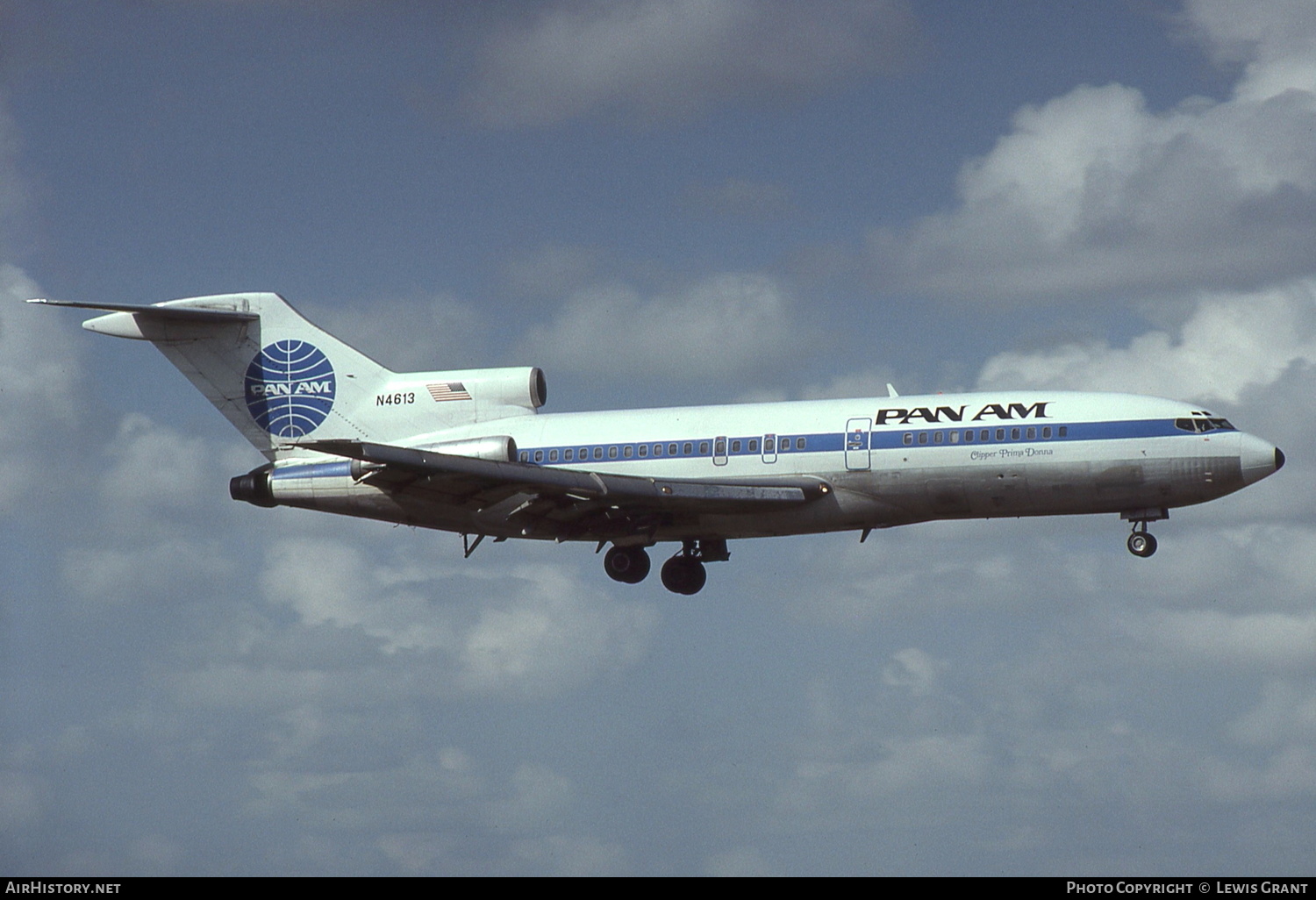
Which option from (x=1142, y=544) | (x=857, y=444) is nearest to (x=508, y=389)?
(x=857, y=444)

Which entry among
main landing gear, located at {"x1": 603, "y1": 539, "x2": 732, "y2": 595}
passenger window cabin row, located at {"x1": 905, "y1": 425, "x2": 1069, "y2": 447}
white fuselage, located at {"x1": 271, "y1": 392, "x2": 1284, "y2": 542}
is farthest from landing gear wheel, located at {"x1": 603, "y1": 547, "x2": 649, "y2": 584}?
passenger window cabin row, located at {"x1": 905, "y1": 425, "x2": 1069, "y2": 447}

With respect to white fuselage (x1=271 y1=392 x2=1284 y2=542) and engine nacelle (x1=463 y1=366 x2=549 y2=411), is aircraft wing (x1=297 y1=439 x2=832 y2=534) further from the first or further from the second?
engine nacelle (x1=463 y1=366 x2=549 y2=411)

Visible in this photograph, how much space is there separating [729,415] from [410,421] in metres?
10.3

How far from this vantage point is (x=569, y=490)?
44094mm

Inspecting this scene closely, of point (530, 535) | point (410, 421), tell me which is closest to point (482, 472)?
point (530, 535)

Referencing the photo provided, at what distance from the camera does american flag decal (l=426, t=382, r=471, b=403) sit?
5084cm

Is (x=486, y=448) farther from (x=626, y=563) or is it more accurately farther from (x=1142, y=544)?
(x=1142, y=544)

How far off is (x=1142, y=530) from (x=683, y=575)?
13.8 meters

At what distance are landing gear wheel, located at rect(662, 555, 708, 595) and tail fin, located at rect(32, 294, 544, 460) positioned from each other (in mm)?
8459

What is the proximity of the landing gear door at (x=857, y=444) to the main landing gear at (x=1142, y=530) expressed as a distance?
6858 mm

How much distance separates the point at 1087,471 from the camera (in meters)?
43.5

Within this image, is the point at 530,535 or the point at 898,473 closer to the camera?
the point at 898,473
